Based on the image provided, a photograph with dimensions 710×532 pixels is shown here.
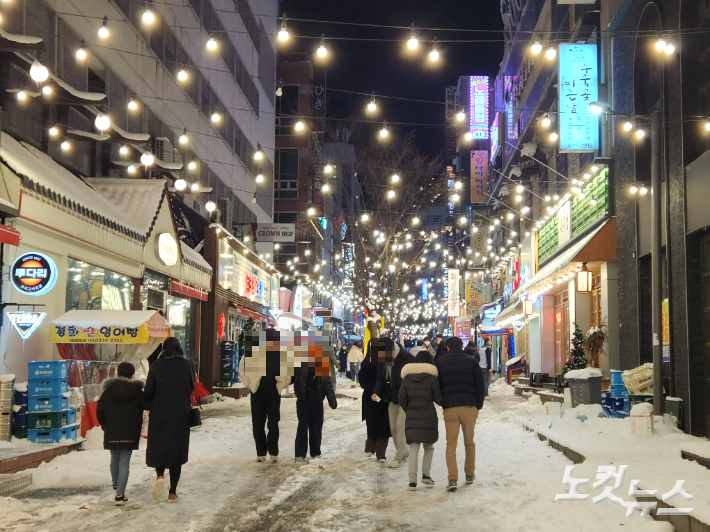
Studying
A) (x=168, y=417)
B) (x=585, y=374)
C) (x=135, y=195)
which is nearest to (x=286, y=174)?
(x=135, y=195)

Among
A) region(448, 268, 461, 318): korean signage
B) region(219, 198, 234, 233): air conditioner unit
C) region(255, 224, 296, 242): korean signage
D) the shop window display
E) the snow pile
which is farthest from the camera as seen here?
region(448, 268, 461, 318): korean signage

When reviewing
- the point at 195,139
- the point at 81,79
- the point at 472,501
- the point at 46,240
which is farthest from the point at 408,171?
the point at 472,501

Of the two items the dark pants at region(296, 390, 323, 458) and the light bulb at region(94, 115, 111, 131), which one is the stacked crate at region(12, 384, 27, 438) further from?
the light bulb at region(94, 115, 111, 131)

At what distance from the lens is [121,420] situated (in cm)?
852

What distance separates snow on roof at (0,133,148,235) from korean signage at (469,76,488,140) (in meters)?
31.5

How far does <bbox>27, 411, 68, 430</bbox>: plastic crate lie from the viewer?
11.8 metres

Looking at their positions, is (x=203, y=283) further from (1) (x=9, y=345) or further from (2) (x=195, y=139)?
(1) (x=9, y=345)

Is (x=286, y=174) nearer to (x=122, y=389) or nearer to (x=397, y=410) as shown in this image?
(x=397, y=410)

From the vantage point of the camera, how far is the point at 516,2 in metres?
37.3

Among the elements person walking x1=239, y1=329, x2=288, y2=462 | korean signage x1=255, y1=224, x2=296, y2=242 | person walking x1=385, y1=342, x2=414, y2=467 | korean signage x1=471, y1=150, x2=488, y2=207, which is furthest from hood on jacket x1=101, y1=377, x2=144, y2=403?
korean signage x1=471, y1=150, x2=488, y2=207

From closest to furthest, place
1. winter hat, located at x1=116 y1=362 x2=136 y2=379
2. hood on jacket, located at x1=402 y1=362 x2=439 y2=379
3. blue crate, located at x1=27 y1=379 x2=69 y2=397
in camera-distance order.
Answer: winter hat, located at x1=116 y1=362 x2=136 y2=379 → hood on jacket, located at x1=402 y1=362 x2=439 y2=379 → blue crate, located at x1=27 y1=379 x2=69 y2=397

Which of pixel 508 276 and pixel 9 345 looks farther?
pixel 508 276

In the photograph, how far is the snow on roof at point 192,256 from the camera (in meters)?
24.4

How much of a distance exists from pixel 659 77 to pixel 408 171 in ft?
72.6
